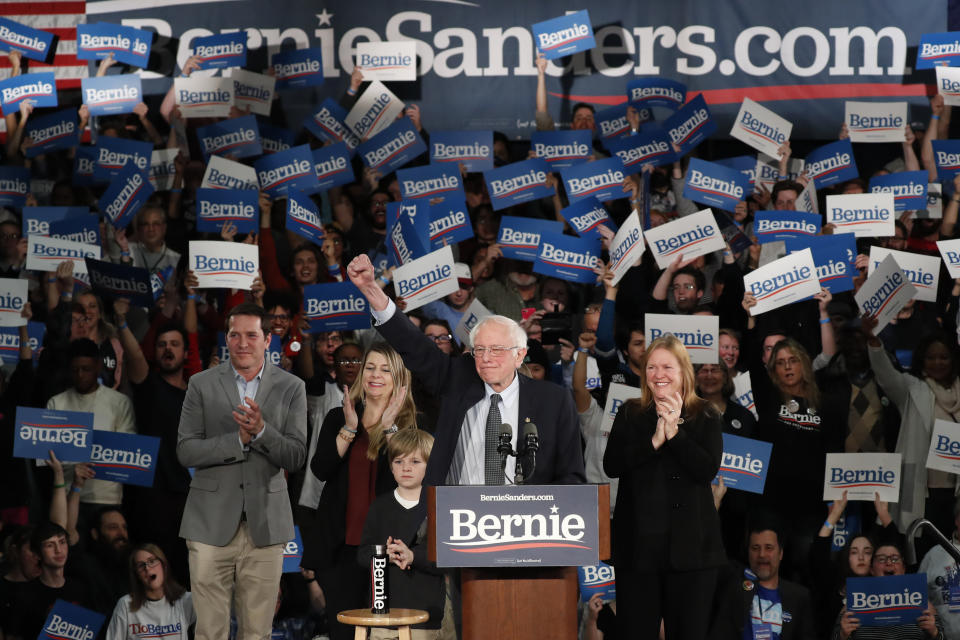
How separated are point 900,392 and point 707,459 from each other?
269cm

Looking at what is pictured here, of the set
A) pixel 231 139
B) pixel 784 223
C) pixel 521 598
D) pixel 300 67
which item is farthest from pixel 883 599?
pixel 300 67

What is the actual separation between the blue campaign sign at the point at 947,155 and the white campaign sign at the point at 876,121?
47 centimetres

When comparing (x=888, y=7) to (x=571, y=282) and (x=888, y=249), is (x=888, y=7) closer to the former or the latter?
(x=888, y=249)

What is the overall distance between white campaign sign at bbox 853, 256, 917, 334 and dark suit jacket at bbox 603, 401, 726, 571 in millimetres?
2557

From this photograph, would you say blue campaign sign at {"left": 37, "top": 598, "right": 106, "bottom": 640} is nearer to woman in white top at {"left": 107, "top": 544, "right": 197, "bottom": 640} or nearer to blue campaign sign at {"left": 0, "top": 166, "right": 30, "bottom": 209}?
woman in white top at {"left": 107, "top": 544, "right": 197, "bottom": 640}

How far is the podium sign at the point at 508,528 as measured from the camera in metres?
3.36

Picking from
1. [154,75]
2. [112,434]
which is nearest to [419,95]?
[154,75]

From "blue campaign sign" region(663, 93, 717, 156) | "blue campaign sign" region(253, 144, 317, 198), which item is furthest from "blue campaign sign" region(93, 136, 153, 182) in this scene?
"blue campaign sign" region(663, 93, 717, 156)

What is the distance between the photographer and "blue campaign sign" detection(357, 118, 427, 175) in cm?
832

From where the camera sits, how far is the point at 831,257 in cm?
683

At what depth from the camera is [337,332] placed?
669cm

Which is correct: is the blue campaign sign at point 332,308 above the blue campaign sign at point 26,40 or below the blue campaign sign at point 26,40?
below

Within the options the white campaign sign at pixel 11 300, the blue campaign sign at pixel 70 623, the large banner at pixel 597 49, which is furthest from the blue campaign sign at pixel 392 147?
the blue campaign sign at pixel 70 623

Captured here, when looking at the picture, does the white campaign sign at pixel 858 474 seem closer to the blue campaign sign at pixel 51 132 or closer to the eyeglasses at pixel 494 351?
the eyeglasses at pixel 494 351
